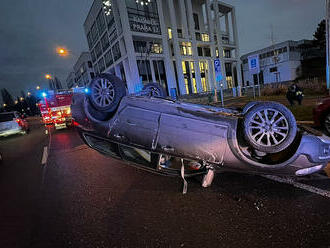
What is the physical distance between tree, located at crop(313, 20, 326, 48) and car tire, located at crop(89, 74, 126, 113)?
56749 millimetres

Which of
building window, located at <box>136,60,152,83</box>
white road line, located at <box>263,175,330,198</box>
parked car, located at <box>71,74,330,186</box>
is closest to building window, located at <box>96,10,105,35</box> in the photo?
building window, located at <box>136,60,152,83</box>

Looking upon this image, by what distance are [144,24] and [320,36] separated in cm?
4297

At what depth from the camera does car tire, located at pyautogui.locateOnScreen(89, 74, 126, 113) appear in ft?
8.59

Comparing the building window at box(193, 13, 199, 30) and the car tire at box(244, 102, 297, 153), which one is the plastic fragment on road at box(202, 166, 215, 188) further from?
the building window at box(193, 13, 199, 30)

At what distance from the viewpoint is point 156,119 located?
2383 millimetres

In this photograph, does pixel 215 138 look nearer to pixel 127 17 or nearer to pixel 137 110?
pixel 137 110

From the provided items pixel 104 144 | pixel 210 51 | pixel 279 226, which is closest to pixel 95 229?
pixel 104 144

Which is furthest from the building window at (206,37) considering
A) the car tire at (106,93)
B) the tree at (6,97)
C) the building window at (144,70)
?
the tree at (6,97)

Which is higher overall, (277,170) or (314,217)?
(277,170)

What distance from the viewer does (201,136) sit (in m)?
2.27

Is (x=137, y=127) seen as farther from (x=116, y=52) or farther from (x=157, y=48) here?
(x=157, y=48)

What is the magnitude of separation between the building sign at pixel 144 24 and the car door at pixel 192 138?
27879 millimetres

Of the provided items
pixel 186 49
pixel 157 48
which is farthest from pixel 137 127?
pixel 186 49

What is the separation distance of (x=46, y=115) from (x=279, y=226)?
14582mm
